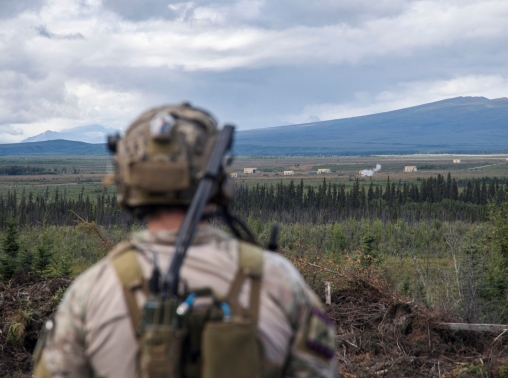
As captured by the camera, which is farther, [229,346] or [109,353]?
[109,353]

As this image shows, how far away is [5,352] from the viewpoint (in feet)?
35.0

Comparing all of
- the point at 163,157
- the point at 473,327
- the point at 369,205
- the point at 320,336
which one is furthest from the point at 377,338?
the point at 369,205

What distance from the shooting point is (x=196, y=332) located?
2254 mm

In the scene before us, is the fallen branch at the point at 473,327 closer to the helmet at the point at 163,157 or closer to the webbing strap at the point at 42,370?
the helmet at the point at 163,157

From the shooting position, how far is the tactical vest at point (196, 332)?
2.14m

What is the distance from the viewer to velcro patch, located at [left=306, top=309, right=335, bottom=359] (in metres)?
2.45

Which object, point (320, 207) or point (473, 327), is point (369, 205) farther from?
point (473, 327)

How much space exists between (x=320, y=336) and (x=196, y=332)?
1.61 feet

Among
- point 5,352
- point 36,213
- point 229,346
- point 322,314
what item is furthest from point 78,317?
point 36,213

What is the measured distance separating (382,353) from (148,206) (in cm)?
941

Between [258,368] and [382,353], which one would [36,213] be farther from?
[258,368]

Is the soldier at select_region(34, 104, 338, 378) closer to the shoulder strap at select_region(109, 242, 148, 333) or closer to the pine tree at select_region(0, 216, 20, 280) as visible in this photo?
the shoulder strap at select_region(109, 242, 148, 333)

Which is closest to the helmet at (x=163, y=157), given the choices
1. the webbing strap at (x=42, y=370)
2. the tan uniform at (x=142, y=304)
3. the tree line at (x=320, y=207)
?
the tan uniform at (x=142, y=304)

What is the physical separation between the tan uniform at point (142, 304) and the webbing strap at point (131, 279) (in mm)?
18
